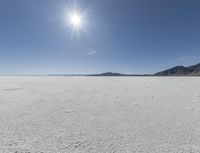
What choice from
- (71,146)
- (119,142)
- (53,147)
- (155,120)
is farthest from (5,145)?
(155,120)

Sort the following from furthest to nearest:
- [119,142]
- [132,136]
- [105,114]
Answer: [105,114] → [132,136] → [119,142]

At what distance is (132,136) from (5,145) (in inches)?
96.2

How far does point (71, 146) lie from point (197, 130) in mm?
2835

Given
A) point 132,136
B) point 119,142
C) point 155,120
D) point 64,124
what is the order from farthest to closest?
point 155,120
point 64,124
point 132,136
point 119,142

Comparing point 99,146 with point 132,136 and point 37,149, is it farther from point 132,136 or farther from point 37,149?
point 37,149

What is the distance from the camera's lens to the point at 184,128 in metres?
3.34

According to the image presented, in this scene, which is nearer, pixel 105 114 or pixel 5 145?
pixel 5 145

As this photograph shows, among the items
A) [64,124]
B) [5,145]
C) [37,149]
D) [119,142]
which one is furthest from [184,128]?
[5,145]

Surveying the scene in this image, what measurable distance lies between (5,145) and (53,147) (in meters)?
0.89

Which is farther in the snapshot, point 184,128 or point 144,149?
point 184,128

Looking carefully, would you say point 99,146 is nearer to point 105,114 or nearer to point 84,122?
point 84,122

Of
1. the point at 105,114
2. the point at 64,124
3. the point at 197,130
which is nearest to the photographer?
the point at 197,130

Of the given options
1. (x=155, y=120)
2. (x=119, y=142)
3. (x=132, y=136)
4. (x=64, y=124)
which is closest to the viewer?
(x=119, y=142)

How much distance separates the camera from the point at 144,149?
245cm
